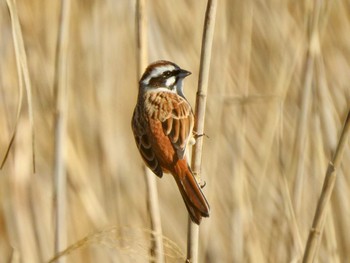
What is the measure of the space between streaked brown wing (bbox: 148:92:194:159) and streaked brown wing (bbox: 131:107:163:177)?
0.9 inches

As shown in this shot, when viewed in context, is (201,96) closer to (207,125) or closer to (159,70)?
(159,70)

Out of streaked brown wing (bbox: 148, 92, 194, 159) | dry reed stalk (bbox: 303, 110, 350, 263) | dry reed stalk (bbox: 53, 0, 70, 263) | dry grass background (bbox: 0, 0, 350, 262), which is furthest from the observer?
dry grass background (bbox: 0, 0, 350, 262)

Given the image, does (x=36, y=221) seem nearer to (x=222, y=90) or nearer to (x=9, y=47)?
(x=9, y=47)

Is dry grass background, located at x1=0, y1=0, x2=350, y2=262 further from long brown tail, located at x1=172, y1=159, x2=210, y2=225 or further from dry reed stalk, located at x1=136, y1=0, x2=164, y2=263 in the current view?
long brown tail, located at x1=172, y1=159, x2=210, y2=225

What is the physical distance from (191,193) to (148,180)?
0.46 meters

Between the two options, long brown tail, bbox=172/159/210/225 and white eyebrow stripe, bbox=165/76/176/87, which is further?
white eyebrow stripe, bbox=165/76/176/87

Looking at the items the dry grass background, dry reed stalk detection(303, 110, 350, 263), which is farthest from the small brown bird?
the dry grass background

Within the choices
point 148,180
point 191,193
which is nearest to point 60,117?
point 148,180

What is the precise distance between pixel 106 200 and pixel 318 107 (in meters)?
0.82

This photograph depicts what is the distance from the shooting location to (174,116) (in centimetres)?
96

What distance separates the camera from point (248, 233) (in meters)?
2.14

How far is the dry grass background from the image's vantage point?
2006 mm

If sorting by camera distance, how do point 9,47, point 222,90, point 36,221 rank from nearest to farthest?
point 222,90
point 9,47
point 36,221

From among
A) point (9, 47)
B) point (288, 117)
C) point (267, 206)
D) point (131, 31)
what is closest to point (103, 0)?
point (131, 31)
